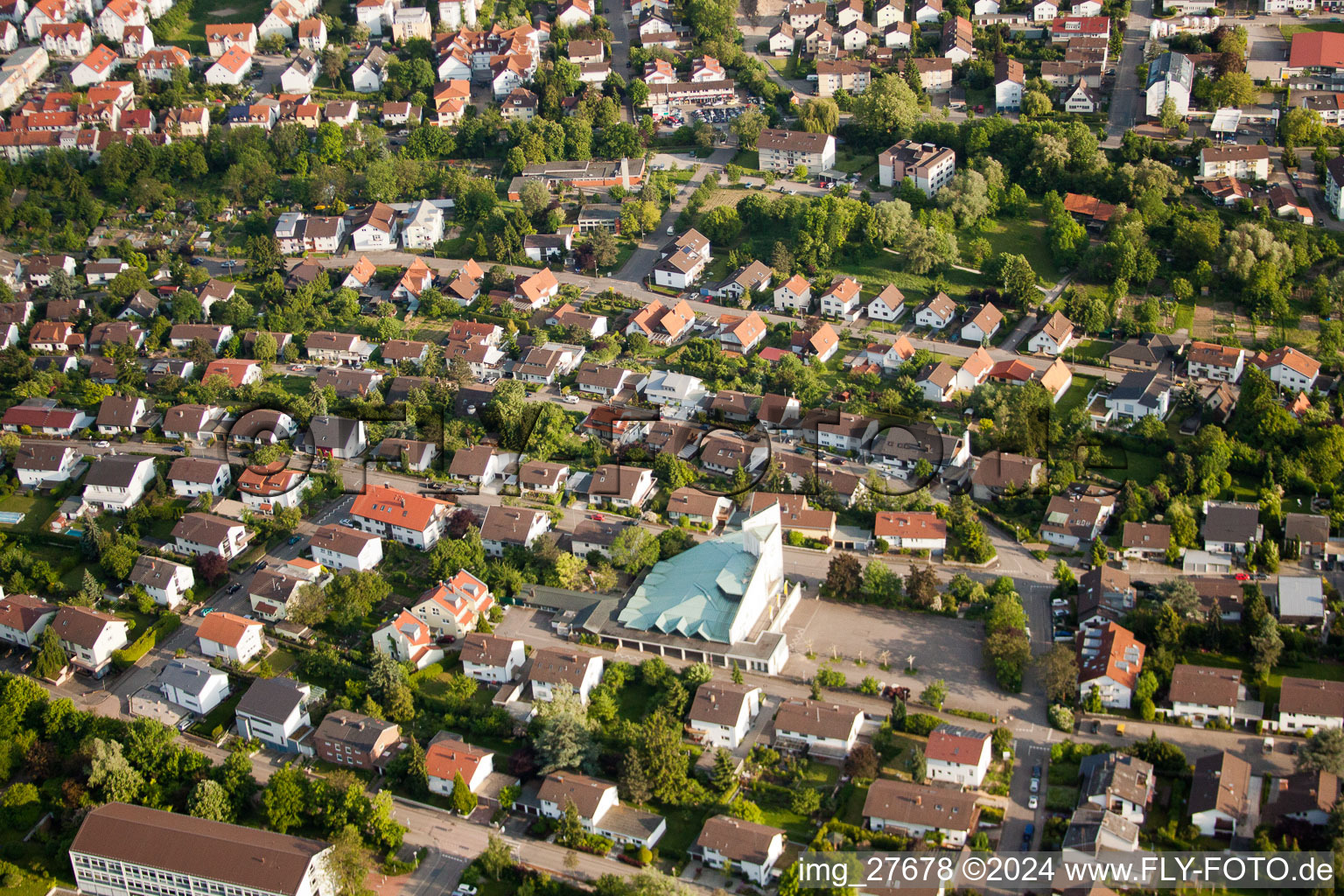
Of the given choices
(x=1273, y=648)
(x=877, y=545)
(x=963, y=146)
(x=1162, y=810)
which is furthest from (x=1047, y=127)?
(x=1162, y=810)

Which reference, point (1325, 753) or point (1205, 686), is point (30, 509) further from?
point (1325, 753)

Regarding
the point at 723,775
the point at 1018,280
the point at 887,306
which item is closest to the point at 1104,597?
the point at 723,775

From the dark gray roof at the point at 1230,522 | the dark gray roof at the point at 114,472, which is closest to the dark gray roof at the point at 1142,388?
the dark gray roof at the point at 1230,522

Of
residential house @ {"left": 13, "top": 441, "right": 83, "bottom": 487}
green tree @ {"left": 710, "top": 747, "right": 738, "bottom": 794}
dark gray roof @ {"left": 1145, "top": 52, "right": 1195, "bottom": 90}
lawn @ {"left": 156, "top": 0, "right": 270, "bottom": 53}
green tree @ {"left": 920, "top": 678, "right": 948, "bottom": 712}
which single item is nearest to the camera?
green tree @ {"left": 710, "top": 747, "right": 738, "bottom": 794}

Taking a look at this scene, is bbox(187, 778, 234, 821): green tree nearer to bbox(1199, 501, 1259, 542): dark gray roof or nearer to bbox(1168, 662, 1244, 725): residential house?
bbox(1168, 662, 1244, 725): residential house

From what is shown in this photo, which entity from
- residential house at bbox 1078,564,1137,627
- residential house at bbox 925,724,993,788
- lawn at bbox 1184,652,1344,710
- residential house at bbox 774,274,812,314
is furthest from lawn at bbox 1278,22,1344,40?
residential house at bbox 925,724,993,788

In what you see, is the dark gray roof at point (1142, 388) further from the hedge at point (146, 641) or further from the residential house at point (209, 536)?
the hedge at point (146, 641)
